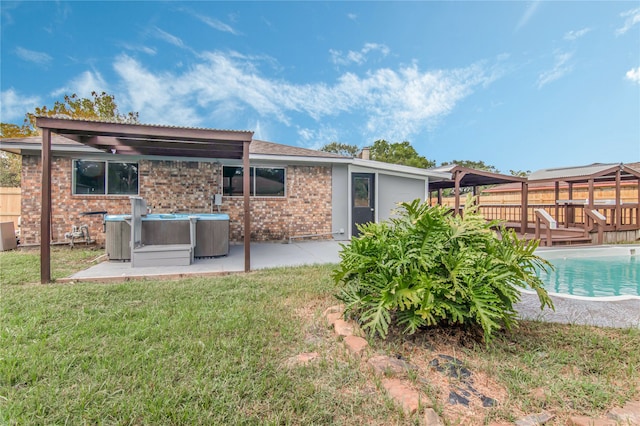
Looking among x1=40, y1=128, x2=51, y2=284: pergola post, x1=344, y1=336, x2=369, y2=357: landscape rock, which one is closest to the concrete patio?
x1=40, y1=128, x2=51, y2=284: pergola post

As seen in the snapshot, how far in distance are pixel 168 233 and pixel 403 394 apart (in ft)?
20.0

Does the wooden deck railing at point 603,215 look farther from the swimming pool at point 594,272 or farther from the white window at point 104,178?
the white window at point 104,178

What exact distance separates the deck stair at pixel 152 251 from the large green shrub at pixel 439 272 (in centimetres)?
430

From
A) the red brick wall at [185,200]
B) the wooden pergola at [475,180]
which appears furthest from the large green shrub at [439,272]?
the red brick wall at [185,200]

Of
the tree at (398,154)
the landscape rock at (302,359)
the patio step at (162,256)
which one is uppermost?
the tree at (398,154)

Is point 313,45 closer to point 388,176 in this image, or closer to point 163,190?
point 388,176

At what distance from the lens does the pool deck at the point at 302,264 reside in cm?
321

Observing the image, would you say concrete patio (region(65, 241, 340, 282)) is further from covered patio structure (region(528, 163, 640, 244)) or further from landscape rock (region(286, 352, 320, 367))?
covered patio structure (region(528, 163, 640, 244))

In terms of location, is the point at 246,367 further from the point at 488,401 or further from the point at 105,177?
the point at 105,177

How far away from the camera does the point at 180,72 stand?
14484 millimetres

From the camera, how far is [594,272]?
20.9 ft

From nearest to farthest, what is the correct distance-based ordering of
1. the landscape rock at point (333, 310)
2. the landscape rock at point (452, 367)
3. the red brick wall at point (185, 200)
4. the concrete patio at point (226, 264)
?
the landscape rock at point (452, 367), the landscape rock at point (333, 310), the concrete patio at point (226, 264), the red brick wall at point (185, 200)

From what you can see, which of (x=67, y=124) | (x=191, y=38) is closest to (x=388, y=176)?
(x=67, y=124)

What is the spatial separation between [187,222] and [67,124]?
2.67 meters
